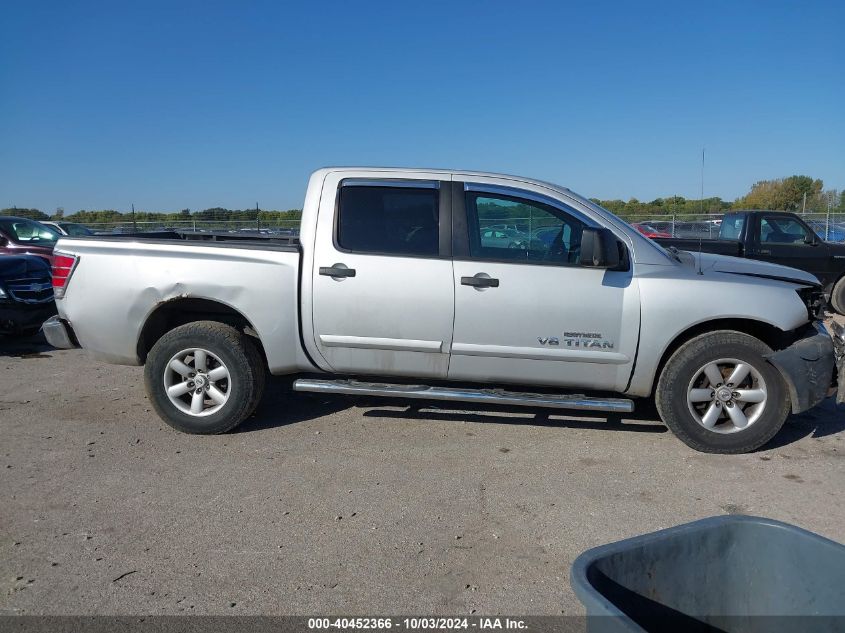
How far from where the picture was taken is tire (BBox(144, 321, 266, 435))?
197 inches

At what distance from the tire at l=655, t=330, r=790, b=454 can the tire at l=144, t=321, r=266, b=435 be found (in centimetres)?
303

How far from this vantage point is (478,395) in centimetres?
481

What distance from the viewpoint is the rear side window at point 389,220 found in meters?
4.94

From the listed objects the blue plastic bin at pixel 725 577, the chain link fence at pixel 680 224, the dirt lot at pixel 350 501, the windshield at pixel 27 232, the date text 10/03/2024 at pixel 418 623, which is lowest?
the date text 10/03/2024 at pixel 418 623

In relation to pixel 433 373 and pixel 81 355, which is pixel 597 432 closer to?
pixel 433 373

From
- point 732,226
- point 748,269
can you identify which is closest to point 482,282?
point 748,269

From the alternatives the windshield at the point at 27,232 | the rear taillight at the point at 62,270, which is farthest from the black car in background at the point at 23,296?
the windshield at the point at 27,232

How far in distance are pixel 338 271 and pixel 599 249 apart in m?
1.83

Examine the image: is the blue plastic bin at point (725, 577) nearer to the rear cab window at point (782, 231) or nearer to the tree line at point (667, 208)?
the rear cab window at point (782, 231)

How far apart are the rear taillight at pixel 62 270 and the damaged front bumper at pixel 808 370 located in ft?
16.6

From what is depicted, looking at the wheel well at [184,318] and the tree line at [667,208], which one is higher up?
the tree line at [667,208]

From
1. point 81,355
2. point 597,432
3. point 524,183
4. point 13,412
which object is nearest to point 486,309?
point 524,183

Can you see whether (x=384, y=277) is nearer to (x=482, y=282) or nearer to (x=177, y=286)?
(x=482, y=282)

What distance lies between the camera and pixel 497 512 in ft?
12.7
